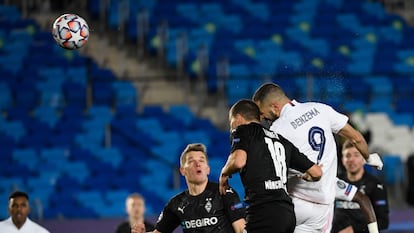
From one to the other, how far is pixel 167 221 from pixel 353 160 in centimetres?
280

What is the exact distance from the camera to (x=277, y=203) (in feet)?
21.5

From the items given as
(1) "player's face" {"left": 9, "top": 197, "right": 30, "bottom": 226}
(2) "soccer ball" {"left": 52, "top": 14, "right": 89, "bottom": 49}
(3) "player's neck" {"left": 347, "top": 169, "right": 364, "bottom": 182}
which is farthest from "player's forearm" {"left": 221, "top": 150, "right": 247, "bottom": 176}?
(1) "player's face" {"left": 9, "top": 197, "right": 30, "bottom": 226}

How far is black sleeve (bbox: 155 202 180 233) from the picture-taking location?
716cm

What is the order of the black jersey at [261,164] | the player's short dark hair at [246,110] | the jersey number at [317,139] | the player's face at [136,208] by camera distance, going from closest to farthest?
the black jersey at [261,164] < the player's short dark hair at [246,110] < the jersey number at [317,139] < the player's face at [136,208]

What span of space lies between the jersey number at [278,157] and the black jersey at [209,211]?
525 millimetres

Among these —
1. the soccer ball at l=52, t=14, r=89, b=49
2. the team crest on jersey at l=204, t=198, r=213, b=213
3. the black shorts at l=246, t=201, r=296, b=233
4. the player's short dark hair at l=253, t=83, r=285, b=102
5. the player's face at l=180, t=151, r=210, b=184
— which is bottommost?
the black shorts at l=246, t=201, r=296, b=233

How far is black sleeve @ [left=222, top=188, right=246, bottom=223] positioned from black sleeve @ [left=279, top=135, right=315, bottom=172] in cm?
53

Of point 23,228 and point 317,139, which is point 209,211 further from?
point 23,228

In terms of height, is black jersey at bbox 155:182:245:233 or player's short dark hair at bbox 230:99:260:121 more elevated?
player's short dark hair at bbox 230:99:260:121

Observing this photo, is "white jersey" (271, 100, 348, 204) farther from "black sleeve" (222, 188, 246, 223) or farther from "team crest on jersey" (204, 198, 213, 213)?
"team crest on jersey" (204, 198, 213, 213)

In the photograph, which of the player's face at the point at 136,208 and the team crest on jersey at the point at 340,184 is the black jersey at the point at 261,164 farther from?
the player's face at the point at 136,208

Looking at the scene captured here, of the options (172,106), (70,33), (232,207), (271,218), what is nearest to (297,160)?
(271,218)

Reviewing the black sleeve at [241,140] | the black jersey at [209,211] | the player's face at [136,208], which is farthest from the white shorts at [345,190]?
the player's face at [136,208]

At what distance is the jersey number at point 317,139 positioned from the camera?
7.42 metres
